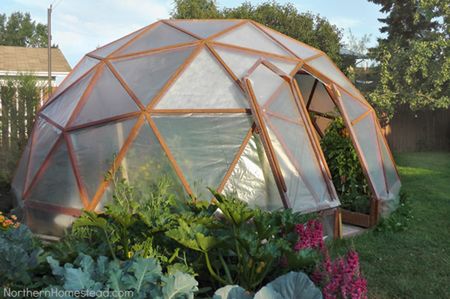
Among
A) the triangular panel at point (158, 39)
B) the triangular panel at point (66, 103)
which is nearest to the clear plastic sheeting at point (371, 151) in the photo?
the triangular panel at point (158, 39)

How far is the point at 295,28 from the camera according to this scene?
1022 inches

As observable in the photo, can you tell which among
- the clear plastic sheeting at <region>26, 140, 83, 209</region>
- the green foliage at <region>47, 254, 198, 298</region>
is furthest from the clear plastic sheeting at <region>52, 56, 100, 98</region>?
the green foliage at <region>47, 254, 198, 298</region>

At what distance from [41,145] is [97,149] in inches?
58.9

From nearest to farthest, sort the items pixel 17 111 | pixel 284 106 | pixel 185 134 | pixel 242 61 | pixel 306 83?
pixel 185 134, pixel 284 106, pixel 242 61, pixel 17 111, pixel 306 83

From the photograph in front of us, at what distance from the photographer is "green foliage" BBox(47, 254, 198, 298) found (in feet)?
11.4

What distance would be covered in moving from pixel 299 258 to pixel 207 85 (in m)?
3.46

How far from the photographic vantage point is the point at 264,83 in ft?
22.6

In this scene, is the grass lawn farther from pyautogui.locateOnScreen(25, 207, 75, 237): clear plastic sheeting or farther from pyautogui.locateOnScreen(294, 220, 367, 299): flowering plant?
pyautogui.locateOnScreen(25, 207, 75, 237): clear plastic sheeting

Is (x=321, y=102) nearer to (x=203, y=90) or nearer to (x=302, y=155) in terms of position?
(x=302, y=155)

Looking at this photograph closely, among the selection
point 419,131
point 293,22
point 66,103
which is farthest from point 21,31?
point 66,103

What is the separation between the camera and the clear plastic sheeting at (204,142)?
6.27 m

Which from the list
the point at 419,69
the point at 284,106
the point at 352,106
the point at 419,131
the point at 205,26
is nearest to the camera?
the point at 284,106

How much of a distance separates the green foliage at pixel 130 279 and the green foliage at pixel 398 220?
4526 millimetres

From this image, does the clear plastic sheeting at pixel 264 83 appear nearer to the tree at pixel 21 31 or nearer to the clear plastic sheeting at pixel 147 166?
the clear plastic sheeting at pixel 147 166
